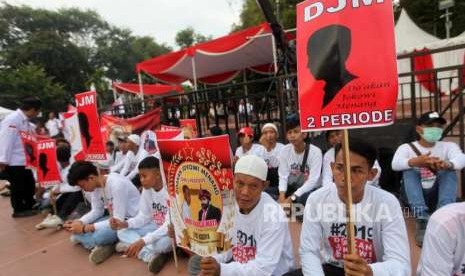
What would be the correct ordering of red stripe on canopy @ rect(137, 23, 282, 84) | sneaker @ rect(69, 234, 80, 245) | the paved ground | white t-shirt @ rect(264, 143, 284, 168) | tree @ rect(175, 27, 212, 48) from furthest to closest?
tree @ rect(175, 27, 212, 48) < red stripe on canopy @ rect(137, 23, 282, 84) < white t-shirt @ rect(264, 143, 284, 168) < sneaker @ rect(69, 234, 80, 245) < the paved ground

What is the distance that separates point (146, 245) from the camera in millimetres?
3891

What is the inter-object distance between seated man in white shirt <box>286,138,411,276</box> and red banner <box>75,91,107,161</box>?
8.94ft

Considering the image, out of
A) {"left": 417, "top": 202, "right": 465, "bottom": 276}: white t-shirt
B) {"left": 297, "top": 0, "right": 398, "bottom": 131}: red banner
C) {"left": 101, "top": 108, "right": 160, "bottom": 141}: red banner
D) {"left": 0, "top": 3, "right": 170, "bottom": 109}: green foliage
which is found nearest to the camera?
{"left": 297, "top": 0, "right": 398, "bottom": 131}: red banner

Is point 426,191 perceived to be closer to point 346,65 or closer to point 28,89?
point 346,65

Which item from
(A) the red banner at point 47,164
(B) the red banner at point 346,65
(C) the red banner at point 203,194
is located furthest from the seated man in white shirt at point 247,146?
(B) the red banner at point 346,65

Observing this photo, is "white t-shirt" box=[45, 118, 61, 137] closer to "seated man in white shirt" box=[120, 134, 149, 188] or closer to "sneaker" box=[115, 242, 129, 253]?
"seated man in white shirt" box=[120, 134, 149, 188]

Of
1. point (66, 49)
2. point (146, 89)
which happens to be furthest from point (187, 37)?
point (146, 89)

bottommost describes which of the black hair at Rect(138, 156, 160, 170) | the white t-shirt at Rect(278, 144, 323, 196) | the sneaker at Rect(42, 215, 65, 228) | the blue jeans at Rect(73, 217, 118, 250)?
the sneaker at Rect(42, 215, 65, 228)

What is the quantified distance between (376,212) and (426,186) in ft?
5.73

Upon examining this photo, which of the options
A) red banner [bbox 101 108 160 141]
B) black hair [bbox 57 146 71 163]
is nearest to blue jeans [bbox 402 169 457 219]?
red banner [bbox 101 108 160 141]

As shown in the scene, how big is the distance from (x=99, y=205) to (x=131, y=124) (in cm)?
297

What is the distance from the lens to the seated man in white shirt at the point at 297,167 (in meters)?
4.41

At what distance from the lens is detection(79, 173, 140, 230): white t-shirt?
4254mm

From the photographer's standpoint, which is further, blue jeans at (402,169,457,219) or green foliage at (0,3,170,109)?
green foliage at (0,3,170,109)
